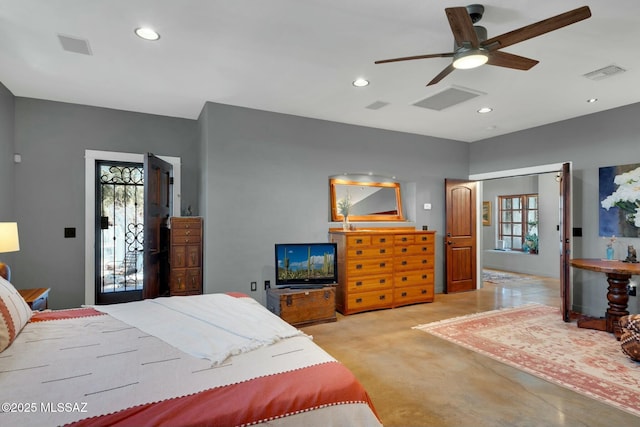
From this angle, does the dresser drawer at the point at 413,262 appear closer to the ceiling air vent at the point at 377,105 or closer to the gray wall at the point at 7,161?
the ceiling air vent at the point at 377,105

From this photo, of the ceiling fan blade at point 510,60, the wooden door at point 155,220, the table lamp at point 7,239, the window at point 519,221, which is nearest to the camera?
the ceiling fan blade at point 510,60

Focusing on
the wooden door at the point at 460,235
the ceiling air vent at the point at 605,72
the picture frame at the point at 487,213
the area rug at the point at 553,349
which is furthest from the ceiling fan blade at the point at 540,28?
the picture frame at the point at 487,213

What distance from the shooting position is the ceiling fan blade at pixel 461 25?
1997 mm

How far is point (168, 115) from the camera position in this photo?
4.70 metres

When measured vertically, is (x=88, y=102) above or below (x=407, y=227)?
above

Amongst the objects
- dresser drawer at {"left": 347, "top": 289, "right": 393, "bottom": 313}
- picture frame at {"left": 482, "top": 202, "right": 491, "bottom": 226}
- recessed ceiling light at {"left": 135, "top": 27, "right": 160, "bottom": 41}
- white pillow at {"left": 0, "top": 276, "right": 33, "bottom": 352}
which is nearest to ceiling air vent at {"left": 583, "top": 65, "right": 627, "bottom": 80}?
dresser drawer at {"left": 347, "top": 289, "right": 393, "bottom": 313}

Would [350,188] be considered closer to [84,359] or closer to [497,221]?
[84,359]

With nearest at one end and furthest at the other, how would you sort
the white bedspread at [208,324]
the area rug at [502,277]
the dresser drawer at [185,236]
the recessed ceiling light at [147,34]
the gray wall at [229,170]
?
the white bedspread at [208,324], the recessed ceiling light at [147,34], the gray wall at [229,170], the dresser drawer at [185,236], the area rug at [502,277]

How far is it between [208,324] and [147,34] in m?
2.29

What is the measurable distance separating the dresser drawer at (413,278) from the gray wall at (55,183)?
416 cm

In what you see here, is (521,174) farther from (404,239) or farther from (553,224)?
(553,224)

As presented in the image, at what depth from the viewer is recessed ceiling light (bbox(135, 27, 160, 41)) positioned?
257cm

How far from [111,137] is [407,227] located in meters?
4.59

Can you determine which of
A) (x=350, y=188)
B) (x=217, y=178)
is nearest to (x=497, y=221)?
(x=350, y=188)
